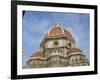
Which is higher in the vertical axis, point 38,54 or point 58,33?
point 58,33

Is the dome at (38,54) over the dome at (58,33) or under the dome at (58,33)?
under

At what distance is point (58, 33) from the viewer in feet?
6.48

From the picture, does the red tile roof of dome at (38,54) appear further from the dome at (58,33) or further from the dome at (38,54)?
the dome at (58,33)

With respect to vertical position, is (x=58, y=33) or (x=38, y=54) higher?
(x=58, y=33)

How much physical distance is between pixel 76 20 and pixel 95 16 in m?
0.21

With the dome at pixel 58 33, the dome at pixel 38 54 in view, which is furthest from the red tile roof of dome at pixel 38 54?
the dome at pixel 58 33

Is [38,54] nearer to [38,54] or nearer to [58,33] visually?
[38,54]

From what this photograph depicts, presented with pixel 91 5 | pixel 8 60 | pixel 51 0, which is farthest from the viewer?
pixel 91 5

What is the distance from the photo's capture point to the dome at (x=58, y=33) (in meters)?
1.94

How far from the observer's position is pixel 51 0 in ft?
6.40

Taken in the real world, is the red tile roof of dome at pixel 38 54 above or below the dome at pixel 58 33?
below

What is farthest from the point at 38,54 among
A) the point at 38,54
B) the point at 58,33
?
the point at 58,33

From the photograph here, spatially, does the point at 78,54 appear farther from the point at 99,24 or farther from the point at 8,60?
the point at 8,60

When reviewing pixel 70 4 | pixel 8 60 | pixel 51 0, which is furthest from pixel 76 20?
pixel 8 60
